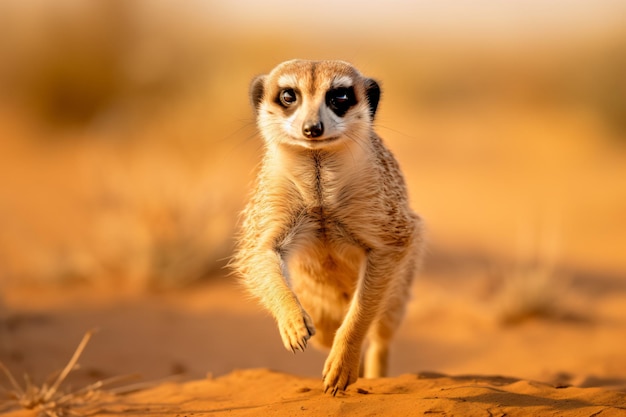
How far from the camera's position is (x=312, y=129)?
10.3 feet

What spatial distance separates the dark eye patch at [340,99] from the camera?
3414 mm

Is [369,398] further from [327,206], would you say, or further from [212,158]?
[212,158]

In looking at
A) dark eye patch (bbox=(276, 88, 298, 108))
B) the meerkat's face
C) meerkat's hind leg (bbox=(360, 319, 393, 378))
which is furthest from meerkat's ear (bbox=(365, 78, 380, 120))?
meerkat's hind leg (bbox=(360, 319, 393, 378))

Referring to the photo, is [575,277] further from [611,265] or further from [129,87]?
[129,87]

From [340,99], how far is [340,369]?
3.84 ft

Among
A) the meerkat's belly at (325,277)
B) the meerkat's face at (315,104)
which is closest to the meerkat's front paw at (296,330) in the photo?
the meerkat's belly at (325,277)

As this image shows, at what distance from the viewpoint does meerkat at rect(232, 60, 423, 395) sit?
333 centimetres

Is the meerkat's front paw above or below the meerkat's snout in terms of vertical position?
below

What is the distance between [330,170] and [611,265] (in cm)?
529

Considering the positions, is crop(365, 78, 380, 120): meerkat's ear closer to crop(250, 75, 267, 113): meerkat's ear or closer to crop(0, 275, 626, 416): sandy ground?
crop(250, 75, 267, 113): meerkat's ear

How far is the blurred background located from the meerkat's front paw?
976 millimetres

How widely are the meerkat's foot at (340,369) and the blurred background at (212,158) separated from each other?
1.13 meters

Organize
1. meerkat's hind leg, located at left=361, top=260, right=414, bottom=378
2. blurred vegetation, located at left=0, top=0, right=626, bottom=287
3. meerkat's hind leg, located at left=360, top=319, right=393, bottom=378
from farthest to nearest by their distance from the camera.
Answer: blurred vegetation, located at left=0, top=0, right=626, bottom=287 → meerkat's hind leg, located at left=360, top=319, right=393, bottom=378 → meerkat's hind leg, located at left=361, top=260, right=414, bottom=378

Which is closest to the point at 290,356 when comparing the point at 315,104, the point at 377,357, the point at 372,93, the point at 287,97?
the point at 377,357
